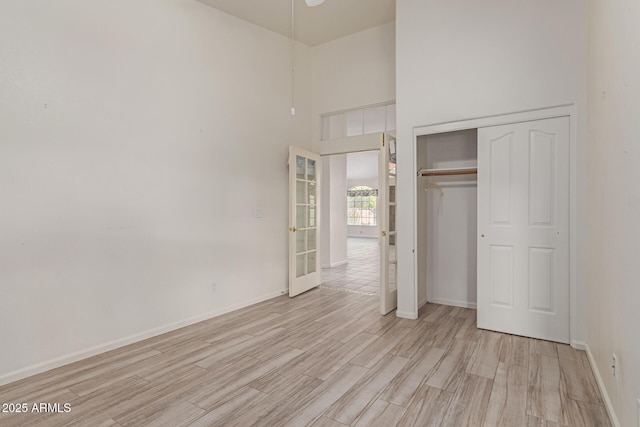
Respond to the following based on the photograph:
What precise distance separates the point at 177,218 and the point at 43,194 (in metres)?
1.13

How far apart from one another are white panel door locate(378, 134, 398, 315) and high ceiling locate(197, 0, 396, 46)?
1.69 meters

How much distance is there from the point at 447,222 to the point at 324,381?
264 cm

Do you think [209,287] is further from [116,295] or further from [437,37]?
[437,37]

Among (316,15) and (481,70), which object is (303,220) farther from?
(481,70)

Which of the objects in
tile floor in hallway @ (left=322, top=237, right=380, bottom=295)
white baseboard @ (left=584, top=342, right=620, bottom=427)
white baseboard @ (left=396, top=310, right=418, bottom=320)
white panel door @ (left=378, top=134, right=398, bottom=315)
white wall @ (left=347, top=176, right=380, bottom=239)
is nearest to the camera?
white baseboard @ (left=584, top=342, right=620, bottom=427)

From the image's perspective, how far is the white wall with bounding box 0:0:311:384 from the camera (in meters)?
2.51

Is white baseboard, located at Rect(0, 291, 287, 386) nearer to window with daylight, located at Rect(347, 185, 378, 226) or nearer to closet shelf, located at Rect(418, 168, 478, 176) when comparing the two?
closet shelf, located at Rect(418, 168, 478, 176)

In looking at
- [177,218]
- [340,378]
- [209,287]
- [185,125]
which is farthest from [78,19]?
[340,378]

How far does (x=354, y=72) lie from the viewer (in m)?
4.90

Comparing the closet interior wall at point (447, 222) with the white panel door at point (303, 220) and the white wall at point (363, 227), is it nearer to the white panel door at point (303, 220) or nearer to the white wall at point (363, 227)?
the white panel door at point (303, 220)

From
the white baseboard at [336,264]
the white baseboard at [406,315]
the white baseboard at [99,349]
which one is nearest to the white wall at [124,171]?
the white baseboard at [99,349]

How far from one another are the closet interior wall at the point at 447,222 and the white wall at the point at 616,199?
1.45m

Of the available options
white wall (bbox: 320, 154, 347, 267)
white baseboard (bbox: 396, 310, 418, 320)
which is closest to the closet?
white baseboard (bbox: 396, 310, 418, 320)

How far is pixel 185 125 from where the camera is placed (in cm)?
357
